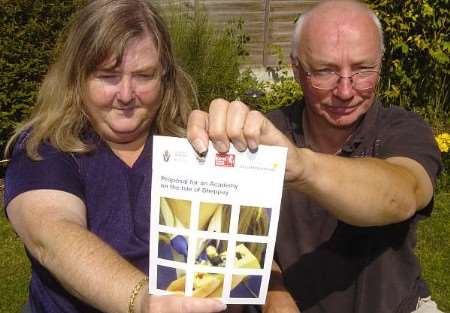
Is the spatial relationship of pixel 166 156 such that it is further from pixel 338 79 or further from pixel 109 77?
pixel 338 79

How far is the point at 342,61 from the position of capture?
2.58 metres

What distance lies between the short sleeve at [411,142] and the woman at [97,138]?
0.86 meters

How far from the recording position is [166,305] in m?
1.66

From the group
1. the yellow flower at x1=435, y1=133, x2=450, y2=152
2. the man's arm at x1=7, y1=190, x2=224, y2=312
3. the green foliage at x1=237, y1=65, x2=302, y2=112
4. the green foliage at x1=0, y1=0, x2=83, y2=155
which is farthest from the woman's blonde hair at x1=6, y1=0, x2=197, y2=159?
the green foliage at x1=237, y1=65, x2=302, y2=112

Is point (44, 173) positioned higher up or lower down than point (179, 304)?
higher up

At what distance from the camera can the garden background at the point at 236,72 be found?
16.7ft

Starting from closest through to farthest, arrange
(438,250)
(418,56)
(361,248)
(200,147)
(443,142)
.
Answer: (200,147) < (361,248) < (438,250) < (443,142) < (418,56)

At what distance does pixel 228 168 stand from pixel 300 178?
262 mm

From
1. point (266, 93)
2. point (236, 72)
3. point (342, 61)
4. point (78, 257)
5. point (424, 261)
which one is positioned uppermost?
point (342, 61)

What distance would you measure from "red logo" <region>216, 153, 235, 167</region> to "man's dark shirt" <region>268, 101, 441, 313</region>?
911mm

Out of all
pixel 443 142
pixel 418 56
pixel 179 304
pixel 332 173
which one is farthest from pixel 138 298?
pixel 418 56

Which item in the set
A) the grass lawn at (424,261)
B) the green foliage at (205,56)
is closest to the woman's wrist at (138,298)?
the grass lawn at (424,261)

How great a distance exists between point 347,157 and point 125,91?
858mm

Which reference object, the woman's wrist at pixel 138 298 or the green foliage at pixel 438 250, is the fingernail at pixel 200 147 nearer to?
the woman's wrist at pixel 138 298
